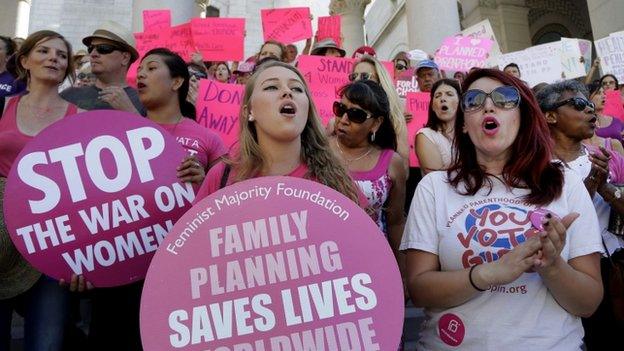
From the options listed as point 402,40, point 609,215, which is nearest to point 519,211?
point 609,215

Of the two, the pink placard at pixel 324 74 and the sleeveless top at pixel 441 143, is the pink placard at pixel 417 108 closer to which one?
the pink placard at pixel 324 74

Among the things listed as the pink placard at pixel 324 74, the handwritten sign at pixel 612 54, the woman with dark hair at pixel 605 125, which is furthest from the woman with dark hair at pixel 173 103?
the handwritten sign at pixel 612 54

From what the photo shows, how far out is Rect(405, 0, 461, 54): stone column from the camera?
834 cm

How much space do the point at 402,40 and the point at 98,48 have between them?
23.8 meters

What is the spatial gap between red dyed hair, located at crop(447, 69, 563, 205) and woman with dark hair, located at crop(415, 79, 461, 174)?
1348 mm

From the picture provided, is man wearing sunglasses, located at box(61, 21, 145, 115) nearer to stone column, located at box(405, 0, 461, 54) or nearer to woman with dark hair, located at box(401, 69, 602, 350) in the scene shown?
woman with dark hair, located at box(401, 69, 602, 350)

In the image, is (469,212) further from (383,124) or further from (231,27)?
(231,27)

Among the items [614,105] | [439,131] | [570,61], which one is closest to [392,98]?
[439,131]

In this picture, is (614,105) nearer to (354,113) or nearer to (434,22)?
(434,22)

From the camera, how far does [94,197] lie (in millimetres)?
2066

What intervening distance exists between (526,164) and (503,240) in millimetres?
363

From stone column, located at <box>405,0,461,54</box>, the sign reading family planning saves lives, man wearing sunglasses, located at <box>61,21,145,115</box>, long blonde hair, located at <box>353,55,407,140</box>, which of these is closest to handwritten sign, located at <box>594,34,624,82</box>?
stone column, located at <box>405,0,461,54</box>

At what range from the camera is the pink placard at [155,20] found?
6.89 meters

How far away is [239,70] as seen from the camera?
6395 millimetres
